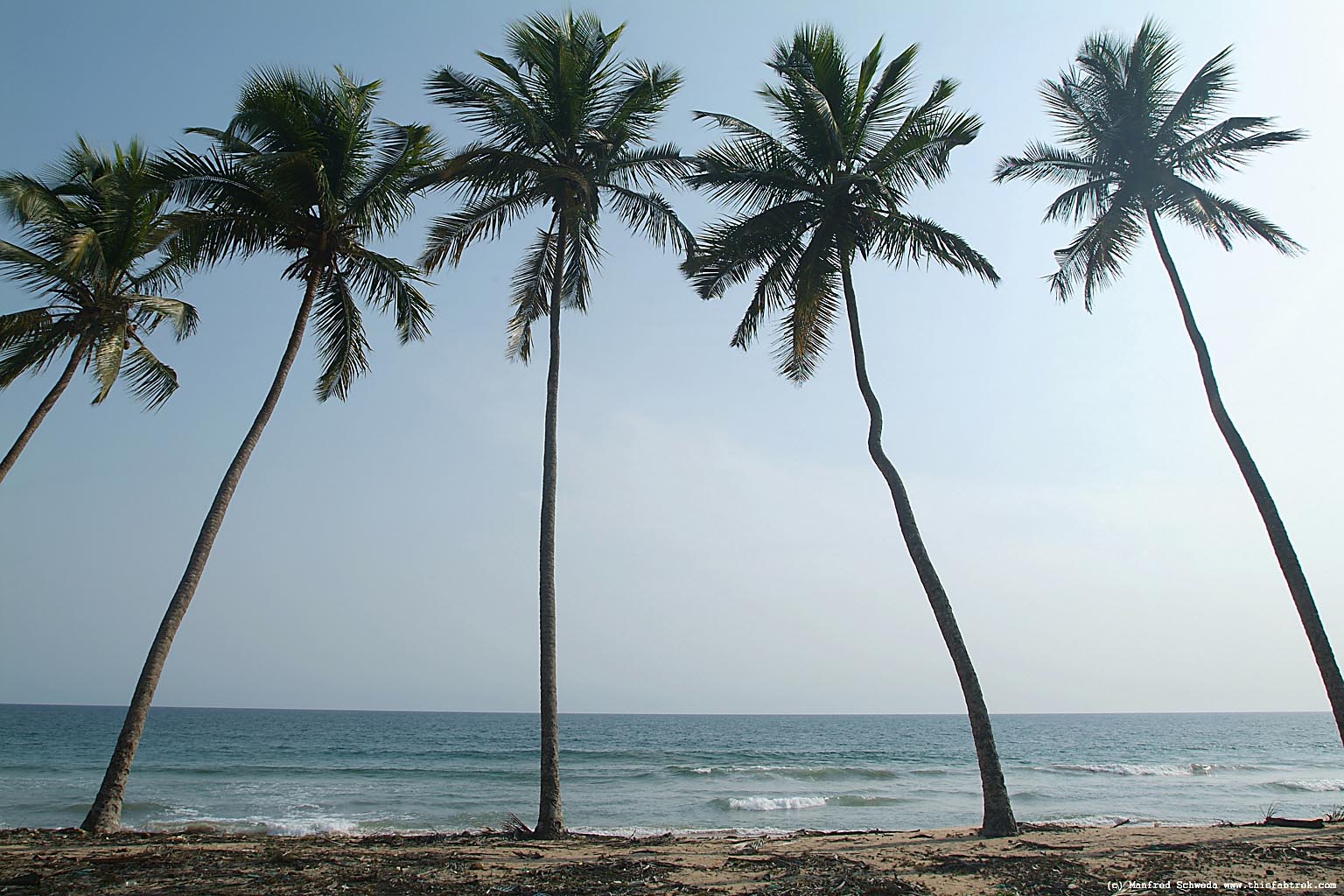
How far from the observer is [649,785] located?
28688mm

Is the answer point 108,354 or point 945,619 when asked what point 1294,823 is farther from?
point 108,354

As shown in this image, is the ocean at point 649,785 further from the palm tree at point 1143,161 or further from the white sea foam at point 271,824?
the palm tree at point 1143,161

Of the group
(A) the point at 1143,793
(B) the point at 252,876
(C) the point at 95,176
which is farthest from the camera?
(A) the point at 1143,793

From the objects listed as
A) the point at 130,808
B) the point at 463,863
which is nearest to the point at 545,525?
the point at 463,863

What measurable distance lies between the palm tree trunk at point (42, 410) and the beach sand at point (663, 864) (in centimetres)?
664

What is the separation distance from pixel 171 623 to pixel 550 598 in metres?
5.03

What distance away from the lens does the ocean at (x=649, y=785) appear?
19.7m

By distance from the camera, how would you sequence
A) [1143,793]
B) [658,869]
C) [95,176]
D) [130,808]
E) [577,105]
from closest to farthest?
[658,869], [577,105], [95,176], [130,808], [1143,793]

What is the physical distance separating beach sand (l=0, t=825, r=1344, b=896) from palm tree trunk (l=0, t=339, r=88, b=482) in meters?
6.64

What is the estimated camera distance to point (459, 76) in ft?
41.0

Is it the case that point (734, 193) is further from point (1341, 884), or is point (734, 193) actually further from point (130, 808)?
point (130, 808)

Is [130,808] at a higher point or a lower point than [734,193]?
lower

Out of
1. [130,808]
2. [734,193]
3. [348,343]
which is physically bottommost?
[130,808]

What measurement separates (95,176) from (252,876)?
45.2ft
